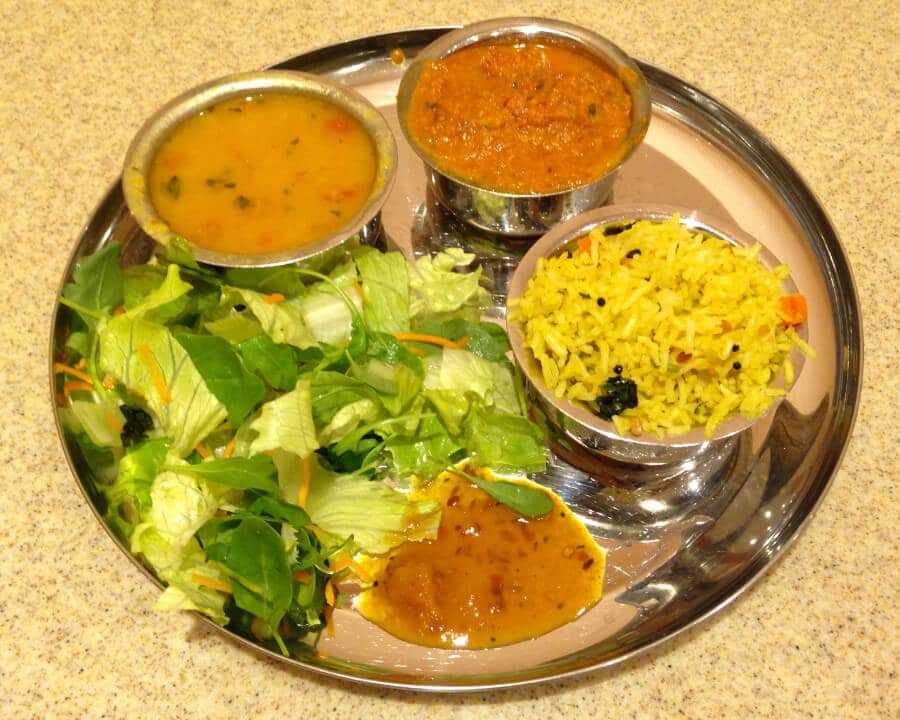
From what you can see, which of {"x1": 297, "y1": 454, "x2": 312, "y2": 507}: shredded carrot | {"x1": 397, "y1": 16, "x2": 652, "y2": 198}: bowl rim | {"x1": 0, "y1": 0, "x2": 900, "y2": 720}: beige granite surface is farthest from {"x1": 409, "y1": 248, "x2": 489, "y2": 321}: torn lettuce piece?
{"x1": 0, "y1": 0, "x2": 900, "y2": 720}: beige granite surface

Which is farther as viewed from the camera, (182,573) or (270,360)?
(270,360)

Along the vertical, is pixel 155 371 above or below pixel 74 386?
above

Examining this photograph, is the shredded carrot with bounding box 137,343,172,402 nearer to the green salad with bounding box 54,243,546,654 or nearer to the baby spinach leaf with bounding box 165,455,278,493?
the green salad with bounding box 54,243,546,654

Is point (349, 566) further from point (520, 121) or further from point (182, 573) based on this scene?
point (520, 121)

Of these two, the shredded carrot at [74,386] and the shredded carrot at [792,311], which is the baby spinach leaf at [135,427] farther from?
the shredded carrot at [792,311]

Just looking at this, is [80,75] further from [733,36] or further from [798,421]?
[798,421]

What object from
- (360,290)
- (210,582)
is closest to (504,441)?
(360,290)

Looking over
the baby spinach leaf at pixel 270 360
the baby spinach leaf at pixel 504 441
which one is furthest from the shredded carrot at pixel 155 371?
the baby spinach leaf at pixel 504 441
